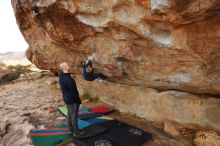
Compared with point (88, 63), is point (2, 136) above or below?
below

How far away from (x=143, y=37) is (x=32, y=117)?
4.27 metres

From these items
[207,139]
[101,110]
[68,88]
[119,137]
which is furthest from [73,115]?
[207,139]

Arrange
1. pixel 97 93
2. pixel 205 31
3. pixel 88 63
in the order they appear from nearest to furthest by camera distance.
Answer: pixel 205 31 → pixel 88 63 → pixel 97 93

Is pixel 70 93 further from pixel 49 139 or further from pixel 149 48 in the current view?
pixel 149 48

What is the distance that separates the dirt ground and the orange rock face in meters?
1.11

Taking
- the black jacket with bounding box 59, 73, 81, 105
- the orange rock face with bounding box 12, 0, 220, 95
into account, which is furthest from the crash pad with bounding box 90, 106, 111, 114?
the black jacket with bounding box 59, 73, 81, 105

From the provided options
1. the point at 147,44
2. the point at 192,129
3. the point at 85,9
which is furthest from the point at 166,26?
the point at 192,129

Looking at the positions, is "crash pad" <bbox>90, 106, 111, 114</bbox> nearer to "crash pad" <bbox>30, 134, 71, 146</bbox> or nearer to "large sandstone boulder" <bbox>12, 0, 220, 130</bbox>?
"large sandstone boulder" <bbox>12, 0, 220, 130</bbox>

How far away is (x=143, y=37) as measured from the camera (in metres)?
5.66

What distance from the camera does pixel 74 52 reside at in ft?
26.9

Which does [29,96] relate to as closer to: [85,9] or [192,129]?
[85,9]

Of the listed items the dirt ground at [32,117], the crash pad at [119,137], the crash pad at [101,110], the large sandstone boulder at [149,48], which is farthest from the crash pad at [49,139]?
the large sandstone boulder at [149,48]

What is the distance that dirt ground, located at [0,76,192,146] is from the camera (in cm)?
599

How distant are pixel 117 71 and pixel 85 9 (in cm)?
191
